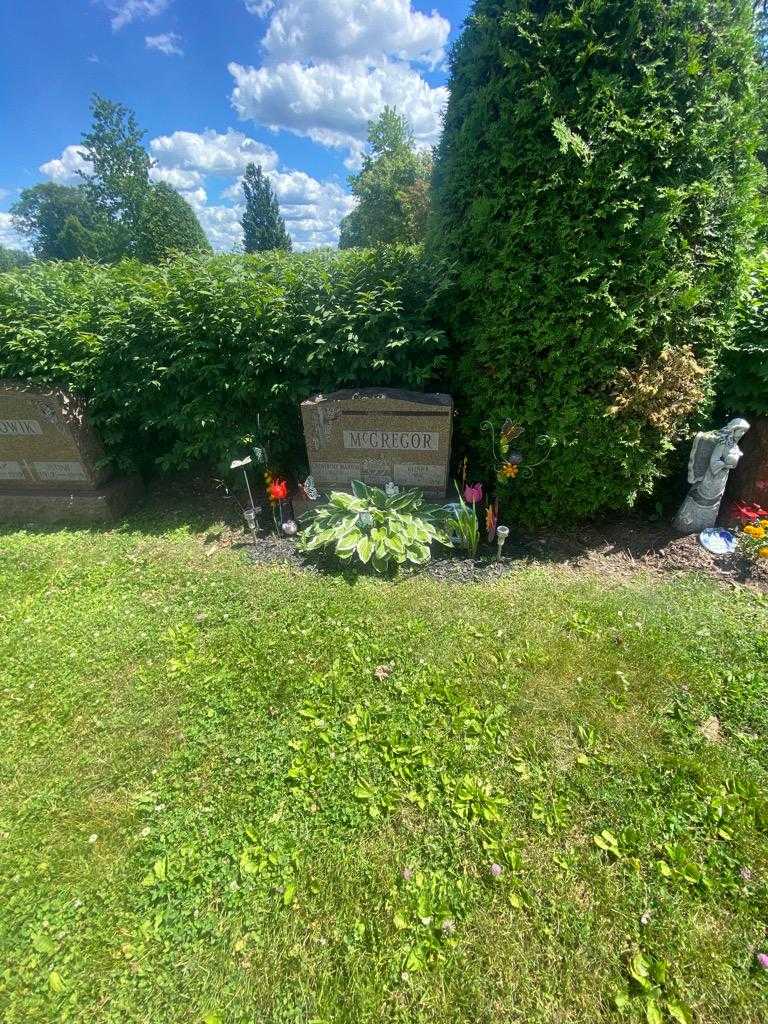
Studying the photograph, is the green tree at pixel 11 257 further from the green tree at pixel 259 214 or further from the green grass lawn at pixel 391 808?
the green grass lawn at pixel 391 808

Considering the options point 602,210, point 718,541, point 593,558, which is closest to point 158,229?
point 602,210

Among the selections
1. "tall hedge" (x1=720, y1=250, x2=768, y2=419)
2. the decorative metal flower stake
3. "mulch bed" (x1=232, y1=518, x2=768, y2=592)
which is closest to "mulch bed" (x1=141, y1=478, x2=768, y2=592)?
"mulch bed" (x1=232, y1=518, x2=768, y2=592)

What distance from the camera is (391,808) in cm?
221

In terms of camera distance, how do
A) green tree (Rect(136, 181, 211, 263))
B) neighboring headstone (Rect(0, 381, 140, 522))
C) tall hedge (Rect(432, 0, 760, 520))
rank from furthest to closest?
green tree (Rect(136, 181, 211, 263)) < neighboring headstone (Rect(0, 381, 140, 522)) < tall hedge (Rect(432, 0, 760, 520))

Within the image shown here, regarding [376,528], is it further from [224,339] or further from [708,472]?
[708,472]

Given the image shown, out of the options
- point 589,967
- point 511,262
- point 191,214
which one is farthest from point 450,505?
point 191,214

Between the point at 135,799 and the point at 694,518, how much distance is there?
4.43 metres

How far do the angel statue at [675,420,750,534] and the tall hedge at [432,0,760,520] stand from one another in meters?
0.25

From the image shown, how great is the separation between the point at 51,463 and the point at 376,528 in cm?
386

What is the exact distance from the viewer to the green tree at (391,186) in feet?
70.9

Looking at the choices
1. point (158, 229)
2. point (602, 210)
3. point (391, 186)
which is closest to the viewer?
point (602, 210)

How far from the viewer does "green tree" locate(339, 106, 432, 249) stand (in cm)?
2162

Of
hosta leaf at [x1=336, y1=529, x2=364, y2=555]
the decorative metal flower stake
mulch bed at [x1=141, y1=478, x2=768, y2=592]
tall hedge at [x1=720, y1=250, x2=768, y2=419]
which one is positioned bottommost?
mulch bed at [x1=141, y1=478, x2=768, y2=592]

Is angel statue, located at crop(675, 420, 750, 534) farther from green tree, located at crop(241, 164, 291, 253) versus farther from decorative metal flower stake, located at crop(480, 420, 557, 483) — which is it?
green tree, located at crop(241, 164, 291, 253)
